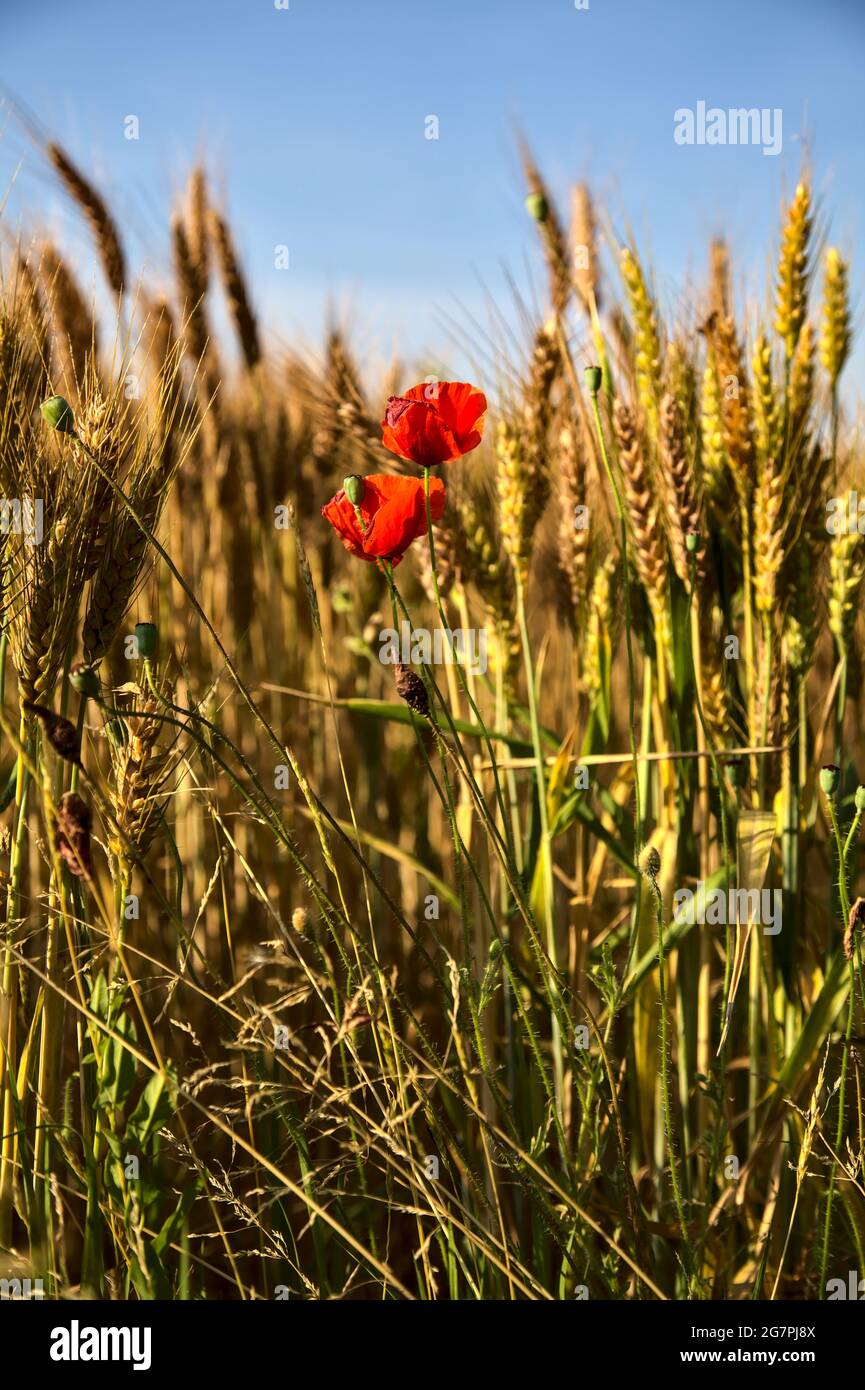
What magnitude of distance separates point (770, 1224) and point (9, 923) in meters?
0.78

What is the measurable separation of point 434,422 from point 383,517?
4.0 inches

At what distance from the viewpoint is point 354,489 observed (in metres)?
0.74

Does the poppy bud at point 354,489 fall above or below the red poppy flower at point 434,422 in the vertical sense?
below

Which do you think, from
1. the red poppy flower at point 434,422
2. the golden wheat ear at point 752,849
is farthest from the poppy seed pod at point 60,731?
the golden wheat ear at point 752,849

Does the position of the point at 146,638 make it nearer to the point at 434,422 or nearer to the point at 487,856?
the point at 434,422

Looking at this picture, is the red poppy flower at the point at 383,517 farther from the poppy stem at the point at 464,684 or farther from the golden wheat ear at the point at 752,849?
the golden wheat ear at the point at 752,849

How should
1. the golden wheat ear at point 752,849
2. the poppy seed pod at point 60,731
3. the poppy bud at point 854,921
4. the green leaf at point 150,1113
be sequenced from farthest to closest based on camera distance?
the golden wheat ear at point 752,849
the green leaf at point 150,1113
the poppy bud at point 854,921
the poppy seed pod at point 60,731

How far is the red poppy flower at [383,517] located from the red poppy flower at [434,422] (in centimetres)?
3

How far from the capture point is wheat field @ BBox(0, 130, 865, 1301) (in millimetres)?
818

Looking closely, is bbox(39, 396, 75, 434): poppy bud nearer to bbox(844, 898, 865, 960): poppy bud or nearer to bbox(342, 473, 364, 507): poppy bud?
bbox(342, 473, 364, 507): poppy bud

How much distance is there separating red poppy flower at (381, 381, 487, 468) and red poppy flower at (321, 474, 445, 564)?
0.11 feet

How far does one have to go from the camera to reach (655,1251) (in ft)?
3.47

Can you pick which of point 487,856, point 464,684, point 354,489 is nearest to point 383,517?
point 354,489

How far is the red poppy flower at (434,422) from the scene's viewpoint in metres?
0.79
